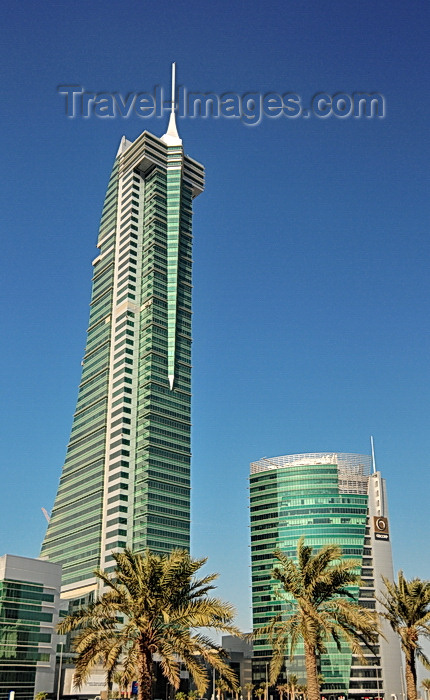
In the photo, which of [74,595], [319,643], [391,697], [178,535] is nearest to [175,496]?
[178,535]

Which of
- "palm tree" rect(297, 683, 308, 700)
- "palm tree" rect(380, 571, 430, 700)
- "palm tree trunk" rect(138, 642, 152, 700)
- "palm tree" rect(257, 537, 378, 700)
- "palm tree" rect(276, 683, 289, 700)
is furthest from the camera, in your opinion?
"palm tree" rect(276, 683, 289, 700)

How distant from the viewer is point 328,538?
200 m

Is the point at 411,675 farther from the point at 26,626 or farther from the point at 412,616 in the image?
the point at 26,626

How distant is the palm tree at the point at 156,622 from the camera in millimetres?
38375

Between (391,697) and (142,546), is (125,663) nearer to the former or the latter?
(142,546)

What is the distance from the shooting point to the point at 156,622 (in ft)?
132

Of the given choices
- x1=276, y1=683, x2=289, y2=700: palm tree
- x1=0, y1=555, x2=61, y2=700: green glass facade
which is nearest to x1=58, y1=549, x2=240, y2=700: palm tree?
x1=0, y1=555, x2=61, y2=700: green glass facade

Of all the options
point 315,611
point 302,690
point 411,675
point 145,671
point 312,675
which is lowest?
point 302,690

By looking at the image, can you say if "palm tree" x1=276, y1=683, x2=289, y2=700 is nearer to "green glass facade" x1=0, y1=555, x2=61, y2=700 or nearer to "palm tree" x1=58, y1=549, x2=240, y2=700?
"green glass facade" x1=0, y1=555, x2=61, y2=700

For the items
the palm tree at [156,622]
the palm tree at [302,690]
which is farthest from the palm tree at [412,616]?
the palm tree at [302,690]

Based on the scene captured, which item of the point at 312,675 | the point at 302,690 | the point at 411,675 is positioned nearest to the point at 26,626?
the point at 302,690

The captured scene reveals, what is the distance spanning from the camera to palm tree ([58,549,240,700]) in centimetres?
3838

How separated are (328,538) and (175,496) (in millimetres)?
45437

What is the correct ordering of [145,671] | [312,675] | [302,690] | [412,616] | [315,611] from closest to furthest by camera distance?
[145,671], [312,675], [315,611], [412,616], [302,690]
